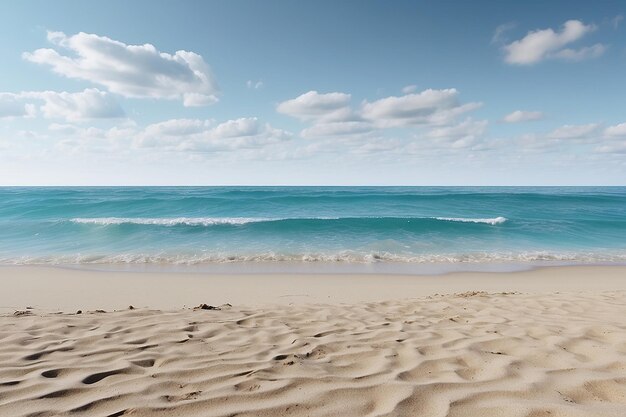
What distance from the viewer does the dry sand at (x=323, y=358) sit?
251 cm

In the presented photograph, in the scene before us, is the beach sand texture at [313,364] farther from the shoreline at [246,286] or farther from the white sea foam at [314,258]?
the white sea foam at [314,258]

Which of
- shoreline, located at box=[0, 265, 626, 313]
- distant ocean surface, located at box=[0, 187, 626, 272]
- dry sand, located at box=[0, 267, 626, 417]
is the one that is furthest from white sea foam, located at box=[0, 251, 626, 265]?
dry sand, located at box=[0, 267, 626, 417]

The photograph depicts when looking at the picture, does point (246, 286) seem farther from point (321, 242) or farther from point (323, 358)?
point (321, 242)

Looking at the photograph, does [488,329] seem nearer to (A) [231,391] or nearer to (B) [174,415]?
(A) [231,391]

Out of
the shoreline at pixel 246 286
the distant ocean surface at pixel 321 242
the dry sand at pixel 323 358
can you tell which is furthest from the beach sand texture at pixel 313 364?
the distant ocean surface at pixel 321 242

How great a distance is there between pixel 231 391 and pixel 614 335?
14.3 feet

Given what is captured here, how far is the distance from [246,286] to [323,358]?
200 inches

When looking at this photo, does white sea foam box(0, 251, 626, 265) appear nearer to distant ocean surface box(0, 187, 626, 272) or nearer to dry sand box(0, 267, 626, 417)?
distant ocean surface box(0, 187, 626, 272)

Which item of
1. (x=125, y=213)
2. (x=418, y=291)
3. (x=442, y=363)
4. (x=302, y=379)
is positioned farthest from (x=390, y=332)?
(x=125, y=213)

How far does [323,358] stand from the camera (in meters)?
3.46

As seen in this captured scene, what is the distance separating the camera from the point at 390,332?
4348 millimetres

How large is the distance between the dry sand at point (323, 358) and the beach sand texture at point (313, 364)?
0.05 ft

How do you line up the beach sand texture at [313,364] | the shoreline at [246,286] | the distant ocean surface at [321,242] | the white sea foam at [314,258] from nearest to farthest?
the beach sand texture at [313,364] < the shoreline at [246,286] < the white sea foam at [314,258] < the distant ocean surface at [321,242]

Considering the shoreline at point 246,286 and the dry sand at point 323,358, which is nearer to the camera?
the dry sand at point 323,358
